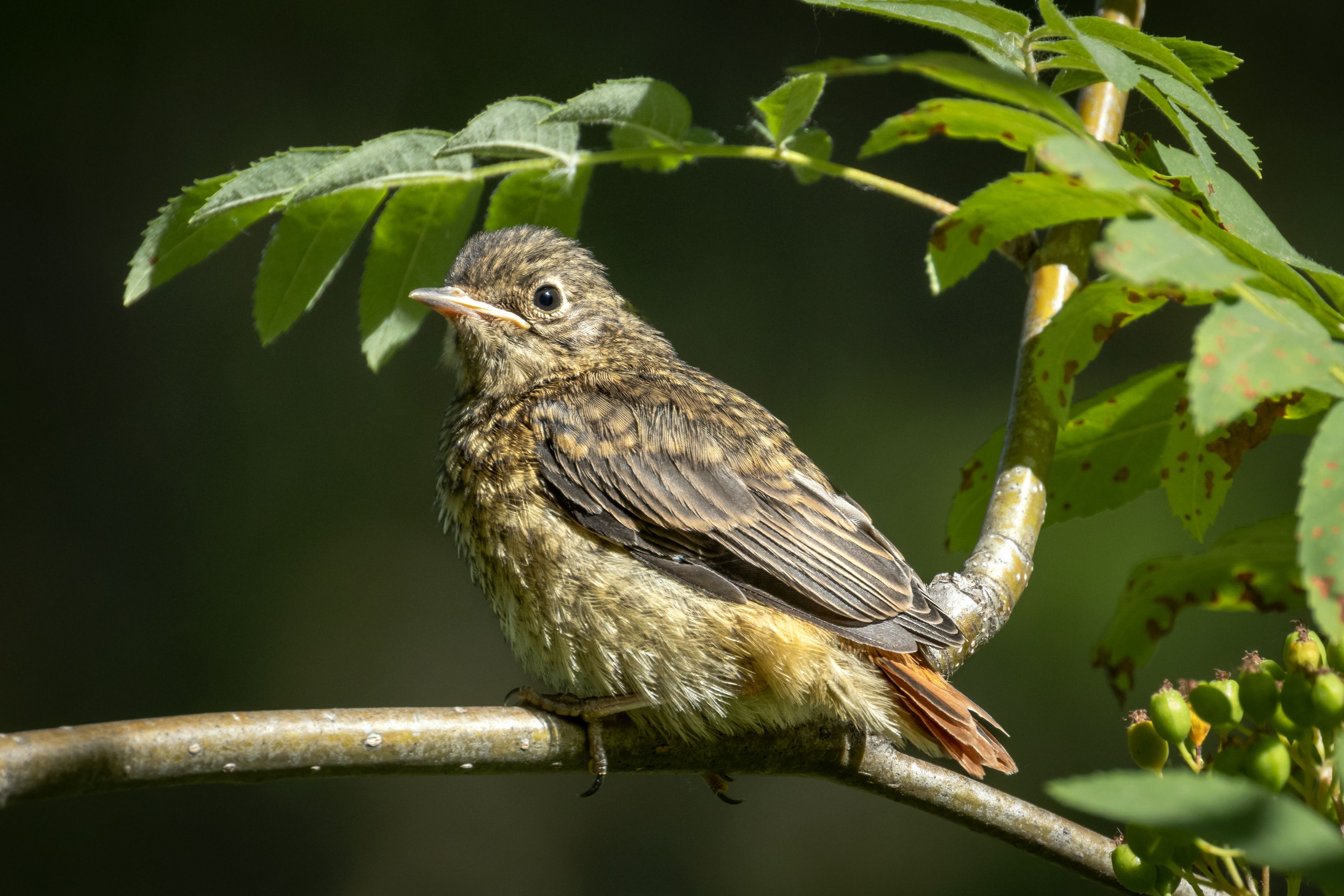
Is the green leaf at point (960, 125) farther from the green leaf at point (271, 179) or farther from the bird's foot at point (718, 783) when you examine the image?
the bird's foot at point (718, 783)

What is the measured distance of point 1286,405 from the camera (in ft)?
5.41

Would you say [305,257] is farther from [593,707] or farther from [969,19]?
[969,19]

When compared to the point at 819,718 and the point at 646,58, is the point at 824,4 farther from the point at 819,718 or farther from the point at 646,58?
the point at 646,58

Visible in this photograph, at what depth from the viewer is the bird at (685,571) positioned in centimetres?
206

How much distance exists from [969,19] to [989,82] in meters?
0.55

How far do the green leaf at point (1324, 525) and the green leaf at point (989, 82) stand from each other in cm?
38

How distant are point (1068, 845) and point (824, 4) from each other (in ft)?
3.88

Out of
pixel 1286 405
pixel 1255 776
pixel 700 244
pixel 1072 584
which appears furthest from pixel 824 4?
pixel 700 244

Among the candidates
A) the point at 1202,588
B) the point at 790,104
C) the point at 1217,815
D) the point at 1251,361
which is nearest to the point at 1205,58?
the point at 790,104

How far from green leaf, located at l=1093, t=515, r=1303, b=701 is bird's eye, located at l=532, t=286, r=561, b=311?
1.40 metres

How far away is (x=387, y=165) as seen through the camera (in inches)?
73.9

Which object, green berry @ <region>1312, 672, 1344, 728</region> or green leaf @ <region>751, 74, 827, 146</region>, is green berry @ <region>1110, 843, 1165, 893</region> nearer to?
green berry @ <region>1312, 672, 1344, 728</region>

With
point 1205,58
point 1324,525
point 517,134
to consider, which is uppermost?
point 1205,58

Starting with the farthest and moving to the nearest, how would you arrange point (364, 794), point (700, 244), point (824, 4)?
point (700, 244)
point (364, 794)
point (824, 4)
